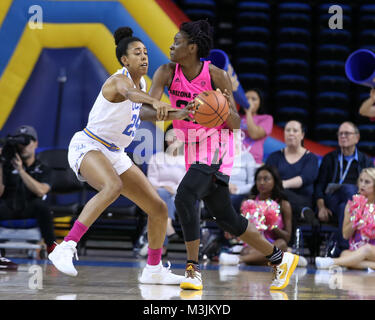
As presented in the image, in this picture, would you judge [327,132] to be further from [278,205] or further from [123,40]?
[123,40]

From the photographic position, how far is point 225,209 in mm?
3586

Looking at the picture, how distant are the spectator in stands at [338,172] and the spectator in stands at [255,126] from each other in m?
0.70

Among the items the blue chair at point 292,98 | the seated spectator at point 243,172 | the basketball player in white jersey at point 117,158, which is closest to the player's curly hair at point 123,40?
the basketball player in white jersey at point 117,158

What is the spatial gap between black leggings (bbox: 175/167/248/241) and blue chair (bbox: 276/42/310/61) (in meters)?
7.13

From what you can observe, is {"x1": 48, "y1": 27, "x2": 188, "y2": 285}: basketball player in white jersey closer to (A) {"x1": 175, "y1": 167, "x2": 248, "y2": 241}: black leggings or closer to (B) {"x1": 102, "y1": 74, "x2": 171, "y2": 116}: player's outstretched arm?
(B) {"x1": 102, "y1": 74, "x2": 171, "y2": 116}: player's outstretched arm

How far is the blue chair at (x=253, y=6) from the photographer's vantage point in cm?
1066

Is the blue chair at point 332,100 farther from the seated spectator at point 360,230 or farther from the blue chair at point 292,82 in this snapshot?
the seated spectator at point 360,230

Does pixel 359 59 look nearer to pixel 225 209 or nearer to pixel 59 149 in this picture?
pixel 225 209

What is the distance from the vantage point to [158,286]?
3.52m

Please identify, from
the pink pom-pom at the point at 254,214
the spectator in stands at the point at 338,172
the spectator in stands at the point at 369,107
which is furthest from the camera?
the spectator in stands at the point at 338,172

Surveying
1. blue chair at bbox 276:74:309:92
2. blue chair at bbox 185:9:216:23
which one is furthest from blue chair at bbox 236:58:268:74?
blue chair at bbox 185:9:216:23

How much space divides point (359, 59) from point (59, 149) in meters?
3.43

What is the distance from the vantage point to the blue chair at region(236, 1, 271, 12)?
35.0 feet
